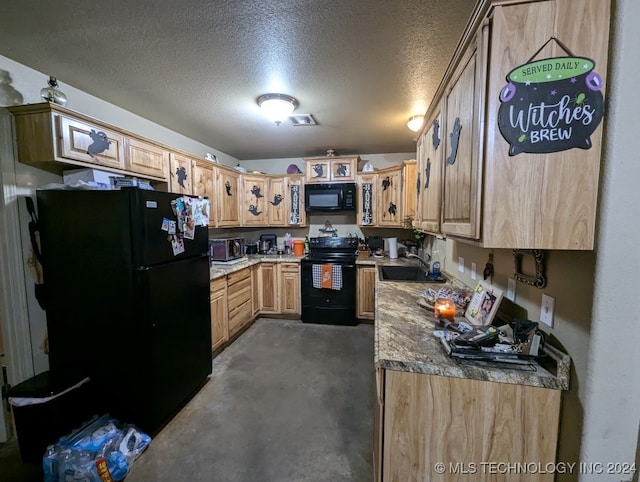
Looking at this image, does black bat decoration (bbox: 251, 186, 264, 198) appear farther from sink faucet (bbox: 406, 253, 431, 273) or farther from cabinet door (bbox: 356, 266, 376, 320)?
sink faucet (bbox: 406, 253, 431, 273)

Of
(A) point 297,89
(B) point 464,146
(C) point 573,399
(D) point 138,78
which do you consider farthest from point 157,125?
(C) point 573,399

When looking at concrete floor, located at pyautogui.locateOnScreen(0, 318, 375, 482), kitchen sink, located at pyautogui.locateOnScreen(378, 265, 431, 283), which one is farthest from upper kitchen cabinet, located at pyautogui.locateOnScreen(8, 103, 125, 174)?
kitchen sink, located at pyautogui.locateOnScreen(378, 265, 431, 283)

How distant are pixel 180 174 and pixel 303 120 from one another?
1.42 meters

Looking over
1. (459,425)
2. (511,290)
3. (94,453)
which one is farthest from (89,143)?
(511,290)

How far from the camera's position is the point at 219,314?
117 inches

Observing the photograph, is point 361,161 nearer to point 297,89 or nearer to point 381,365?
point 297,89

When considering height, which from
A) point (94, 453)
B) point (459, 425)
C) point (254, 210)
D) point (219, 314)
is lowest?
point (94, 453)

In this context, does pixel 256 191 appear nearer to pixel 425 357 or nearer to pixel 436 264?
pixel 436 264

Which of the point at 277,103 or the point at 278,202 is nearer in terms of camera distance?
the point at 277,103

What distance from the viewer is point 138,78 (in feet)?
6.52

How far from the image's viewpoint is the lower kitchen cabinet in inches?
112

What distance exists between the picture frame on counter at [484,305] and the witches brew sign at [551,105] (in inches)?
29.6

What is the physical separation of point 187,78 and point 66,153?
3.16 feet

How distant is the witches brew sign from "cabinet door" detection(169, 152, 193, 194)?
2776mm
